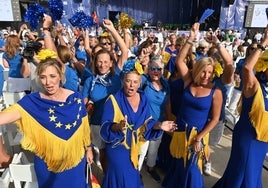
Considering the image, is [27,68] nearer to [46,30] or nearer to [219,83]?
[46,30]

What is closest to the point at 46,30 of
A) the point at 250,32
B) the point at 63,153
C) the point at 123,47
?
the point at 123,47

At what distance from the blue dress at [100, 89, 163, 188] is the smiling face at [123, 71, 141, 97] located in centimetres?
7

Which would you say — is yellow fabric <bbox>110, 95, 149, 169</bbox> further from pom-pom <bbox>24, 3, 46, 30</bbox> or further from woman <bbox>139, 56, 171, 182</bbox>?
pom-pom <bbox>24, 3, 46, 30</bbox>

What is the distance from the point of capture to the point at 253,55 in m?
2.13

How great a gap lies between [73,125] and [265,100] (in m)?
1.65

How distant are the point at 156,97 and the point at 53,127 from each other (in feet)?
4.12

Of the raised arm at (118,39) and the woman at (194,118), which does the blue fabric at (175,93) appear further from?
the raised arm at (118,39)

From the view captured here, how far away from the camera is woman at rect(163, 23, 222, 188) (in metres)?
2.45

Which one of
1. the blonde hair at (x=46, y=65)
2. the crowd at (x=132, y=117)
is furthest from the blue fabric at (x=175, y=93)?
the blonde hair at (x=46, y=65)

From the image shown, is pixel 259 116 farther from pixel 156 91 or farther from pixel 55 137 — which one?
pixel 55 137

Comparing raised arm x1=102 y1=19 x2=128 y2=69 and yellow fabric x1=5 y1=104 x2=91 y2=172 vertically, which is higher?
raised arm x1=102 y1=19 x2=128 y2=69

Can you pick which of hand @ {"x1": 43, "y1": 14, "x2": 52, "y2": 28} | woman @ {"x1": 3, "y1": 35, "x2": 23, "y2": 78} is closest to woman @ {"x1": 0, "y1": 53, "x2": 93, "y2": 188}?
hand @ {"x1": 43, "y1": 14, "x2": 52, "y2": 28}

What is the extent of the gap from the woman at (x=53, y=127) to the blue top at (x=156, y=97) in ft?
2.92

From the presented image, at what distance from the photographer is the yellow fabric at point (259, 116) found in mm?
2232
